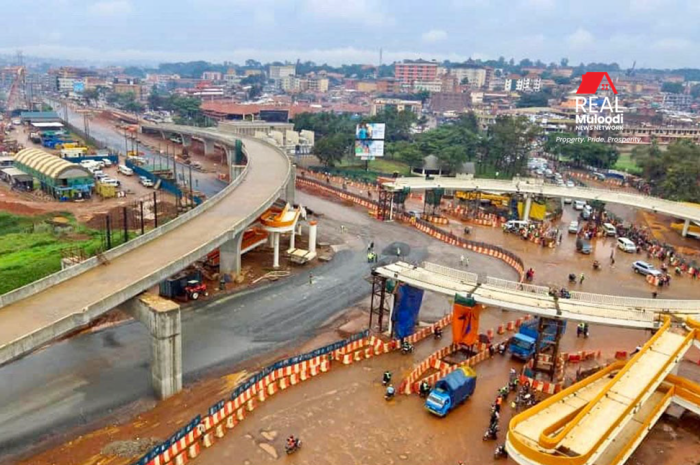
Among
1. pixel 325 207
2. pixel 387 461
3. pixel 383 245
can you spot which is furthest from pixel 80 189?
pixel 387 461

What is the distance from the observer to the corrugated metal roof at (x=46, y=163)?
70.0m

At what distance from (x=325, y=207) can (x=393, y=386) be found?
145 feet

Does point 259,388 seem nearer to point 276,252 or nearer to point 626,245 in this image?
point 276,252

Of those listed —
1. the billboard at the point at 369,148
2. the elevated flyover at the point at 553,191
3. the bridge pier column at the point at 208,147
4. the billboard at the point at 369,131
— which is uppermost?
the billboard at the point at 369,131

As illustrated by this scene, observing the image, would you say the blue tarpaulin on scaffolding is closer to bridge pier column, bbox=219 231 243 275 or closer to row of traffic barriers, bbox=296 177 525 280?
bridge pier column, bbox=219 231 243 275

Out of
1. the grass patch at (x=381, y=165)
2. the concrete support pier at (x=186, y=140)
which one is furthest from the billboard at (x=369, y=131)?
the concrete support pier at (x=186, y=140)

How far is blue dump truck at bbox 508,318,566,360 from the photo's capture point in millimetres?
33938

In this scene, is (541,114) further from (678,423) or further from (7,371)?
Result: (7,371)

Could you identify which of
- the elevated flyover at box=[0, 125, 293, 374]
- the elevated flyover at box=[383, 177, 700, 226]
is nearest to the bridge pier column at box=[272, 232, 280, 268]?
the elevated flyover at box=[0, 125, 293, 374]

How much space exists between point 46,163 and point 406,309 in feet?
196

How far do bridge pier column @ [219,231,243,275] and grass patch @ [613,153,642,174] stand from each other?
9702 cm

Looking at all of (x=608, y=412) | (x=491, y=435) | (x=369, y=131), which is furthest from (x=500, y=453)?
(x=369, y=131)

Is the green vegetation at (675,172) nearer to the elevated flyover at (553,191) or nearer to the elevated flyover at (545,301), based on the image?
the elevated flyover at (553,191)

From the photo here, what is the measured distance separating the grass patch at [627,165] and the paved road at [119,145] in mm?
84301
